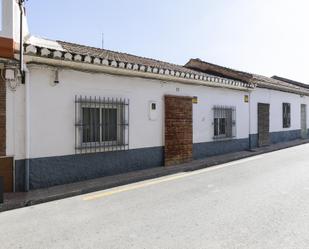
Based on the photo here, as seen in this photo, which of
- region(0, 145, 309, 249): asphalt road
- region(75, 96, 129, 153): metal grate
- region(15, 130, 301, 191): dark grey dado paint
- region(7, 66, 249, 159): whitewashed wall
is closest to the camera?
region(0, 145, 309, 249): asphalt road

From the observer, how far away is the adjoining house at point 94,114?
21.1ft

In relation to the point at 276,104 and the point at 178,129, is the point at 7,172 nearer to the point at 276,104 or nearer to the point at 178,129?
the point at 178,129

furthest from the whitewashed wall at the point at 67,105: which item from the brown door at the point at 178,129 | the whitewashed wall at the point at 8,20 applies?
the whitewashed wall at the point at 8,20

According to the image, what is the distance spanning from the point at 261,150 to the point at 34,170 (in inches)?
398

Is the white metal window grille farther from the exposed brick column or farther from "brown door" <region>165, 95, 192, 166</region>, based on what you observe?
the exposed brick column

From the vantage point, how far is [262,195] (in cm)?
614

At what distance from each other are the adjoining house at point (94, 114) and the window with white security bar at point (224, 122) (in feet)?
0.14

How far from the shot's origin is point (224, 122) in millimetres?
12641

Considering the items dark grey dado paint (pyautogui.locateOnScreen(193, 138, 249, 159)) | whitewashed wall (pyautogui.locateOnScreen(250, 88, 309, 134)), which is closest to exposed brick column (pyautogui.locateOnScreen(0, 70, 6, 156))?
dark grey dado paint (pyautogui.locateOnScreen(193, 138, 249, 159))

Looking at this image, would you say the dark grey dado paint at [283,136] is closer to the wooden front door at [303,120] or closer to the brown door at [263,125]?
the brown door at [263,125]

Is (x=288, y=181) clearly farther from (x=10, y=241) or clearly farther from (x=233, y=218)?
(x=10, y=241)

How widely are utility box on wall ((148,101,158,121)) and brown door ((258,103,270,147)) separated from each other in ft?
24.1

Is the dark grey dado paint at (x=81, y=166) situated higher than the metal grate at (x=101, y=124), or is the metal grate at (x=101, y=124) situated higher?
the metal grate at (x=101, y=124)

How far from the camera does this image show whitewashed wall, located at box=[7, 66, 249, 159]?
21.4 ft
